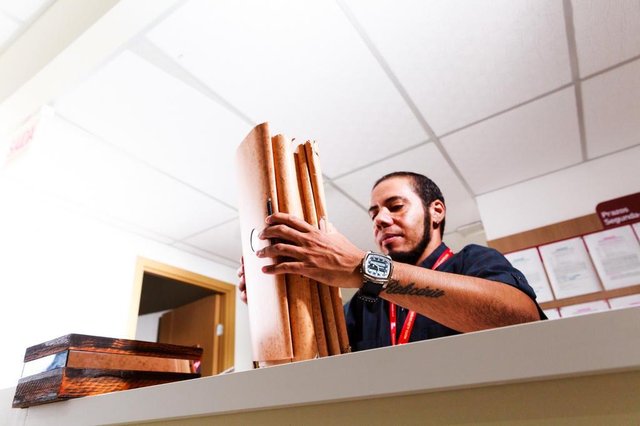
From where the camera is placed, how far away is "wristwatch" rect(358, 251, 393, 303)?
0.70 metres

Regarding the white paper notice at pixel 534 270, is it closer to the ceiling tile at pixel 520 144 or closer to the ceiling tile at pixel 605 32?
the ceiling tile at pixel 520 144

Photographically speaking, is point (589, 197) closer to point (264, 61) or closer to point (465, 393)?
point (264, 61)

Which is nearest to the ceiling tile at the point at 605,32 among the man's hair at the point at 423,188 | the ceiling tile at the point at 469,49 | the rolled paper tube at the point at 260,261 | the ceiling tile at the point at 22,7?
the ceiling tile at the point at 469,49

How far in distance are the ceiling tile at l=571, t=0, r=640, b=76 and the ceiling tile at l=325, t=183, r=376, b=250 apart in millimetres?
1590

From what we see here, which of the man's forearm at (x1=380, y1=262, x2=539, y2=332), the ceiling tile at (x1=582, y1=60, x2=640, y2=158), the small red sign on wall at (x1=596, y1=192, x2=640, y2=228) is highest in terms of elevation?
the ceiling tile at (x1=582, y1=60, x2=640, y2=158)

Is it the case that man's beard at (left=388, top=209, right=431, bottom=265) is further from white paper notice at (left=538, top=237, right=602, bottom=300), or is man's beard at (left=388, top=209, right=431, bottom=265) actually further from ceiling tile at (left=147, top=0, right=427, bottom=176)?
white paper notice at (left=538, top=237, right=602, bottom=300)

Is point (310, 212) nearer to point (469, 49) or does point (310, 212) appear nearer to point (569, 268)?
point (469, 49)

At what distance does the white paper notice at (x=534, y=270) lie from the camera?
2.58m

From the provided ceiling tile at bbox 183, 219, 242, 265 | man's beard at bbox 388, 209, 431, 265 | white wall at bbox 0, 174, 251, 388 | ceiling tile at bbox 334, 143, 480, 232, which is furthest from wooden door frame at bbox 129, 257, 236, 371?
man's beard at bbox 388, 209, 431, 265

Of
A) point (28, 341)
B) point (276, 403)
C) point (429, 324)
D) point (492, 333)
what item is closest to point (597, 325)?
point (492, 333)

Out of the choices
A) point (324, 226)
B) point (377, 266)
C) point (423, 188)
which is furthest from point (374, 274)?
point (423, 188)

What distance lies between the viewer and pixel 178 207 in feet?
9.39

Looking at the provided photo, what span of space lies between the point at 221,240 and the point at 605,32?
2923mm

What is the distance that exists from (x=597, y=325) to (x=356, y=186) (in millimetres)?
2442
